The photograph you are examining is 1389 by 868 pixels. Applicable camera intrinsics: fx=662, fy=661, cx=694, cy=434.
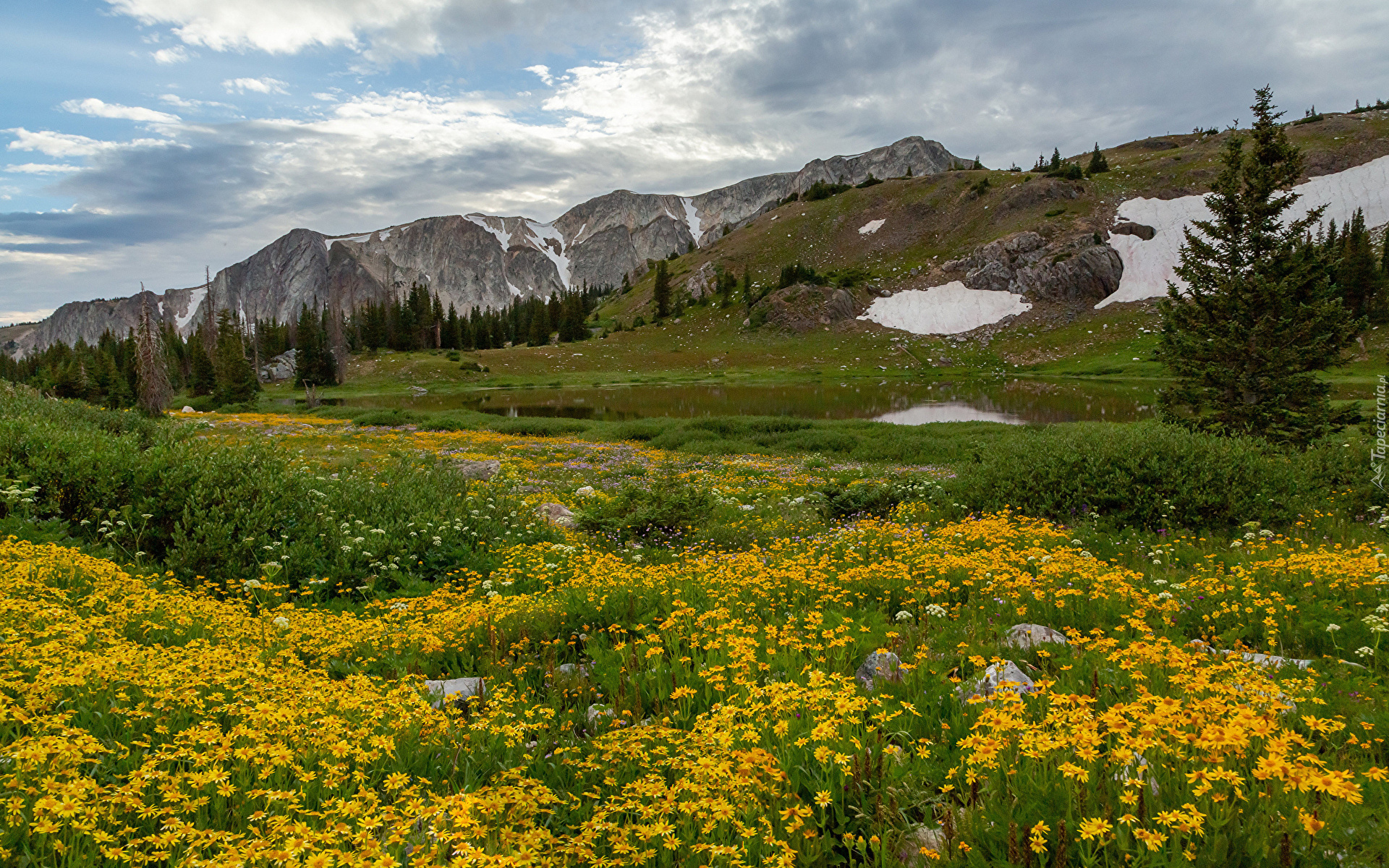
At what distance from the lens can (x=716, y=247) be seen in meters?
172

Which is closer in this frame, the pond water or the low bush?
the low bush

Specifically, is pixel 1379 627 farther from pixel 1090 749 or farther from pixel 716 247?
pixel 716 247

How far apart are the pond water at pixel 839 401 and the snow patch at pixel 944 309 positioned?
1367 inches

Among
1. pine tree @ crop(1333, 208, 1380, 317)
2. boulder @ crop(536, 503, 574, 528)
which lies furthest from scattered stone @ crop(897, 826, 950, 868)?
pine tree @ crop(1333, 208, 1380, 317)

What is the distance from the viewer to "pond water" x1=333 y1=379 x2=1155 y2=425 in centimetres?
5006

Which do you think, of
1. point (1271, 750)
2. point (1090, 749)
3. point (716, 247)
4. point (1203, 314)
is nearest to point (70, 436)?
point (1090, 749)

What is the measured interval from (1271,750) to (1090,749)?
2.37ft

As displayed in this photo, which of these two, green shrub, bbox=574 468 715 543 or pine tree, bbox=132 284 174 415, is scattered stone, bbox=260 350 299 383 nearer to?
pine tree, bbox=132 284 174 415

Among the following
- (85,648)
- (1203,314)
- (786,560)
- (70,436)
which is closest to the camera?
(85,648)

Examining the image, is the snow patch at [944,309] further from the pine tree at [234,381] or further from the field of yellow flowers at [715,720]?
the field of yellow flowers at [715,720]

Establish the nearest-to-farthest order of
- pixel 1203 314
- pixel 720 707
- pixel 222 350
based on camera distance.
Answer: pixel 720 707 → pixel 1203 314 → pixel 222 350

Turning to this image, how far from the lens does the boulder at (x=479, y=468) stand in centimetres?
1977

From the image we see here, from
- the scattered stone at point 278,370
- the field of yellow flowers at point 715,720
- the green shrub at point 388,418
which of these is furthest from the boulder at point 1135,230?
the scattered stone at point 278,370

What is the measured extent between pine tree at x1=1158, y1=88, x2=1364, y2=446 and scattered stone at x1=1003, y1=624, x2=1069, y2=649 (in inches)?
649
